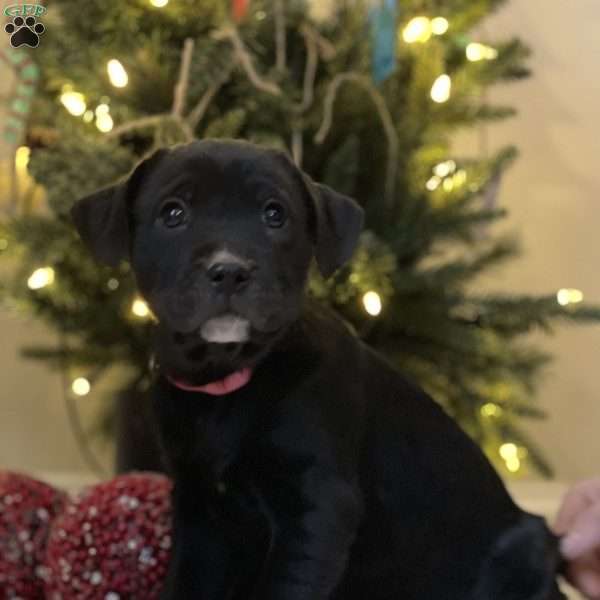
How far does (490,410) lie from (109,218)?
108cm

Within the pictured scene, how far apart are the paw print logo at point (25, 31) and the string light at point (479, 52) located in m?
0.84

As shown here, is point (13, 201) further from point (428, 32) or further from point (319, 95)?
point (428, 32)

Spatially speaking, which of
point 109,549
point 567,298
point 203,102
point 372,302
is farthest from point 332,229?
point 567,298

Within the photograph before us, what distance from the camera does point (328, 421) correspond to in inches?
37.9

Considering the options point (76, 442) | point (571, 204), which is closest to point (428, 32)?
point (571, 204)

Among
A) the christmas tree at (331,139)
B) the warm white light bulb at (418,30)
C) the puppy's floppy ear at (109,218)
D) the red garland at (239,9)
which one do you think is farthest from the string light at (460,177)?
the puppy's floppy ear at (109,218)

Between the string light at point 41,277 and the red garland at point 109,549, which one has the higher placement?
the string light at point 41,277

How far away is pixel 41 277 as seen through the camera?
167 centimetres

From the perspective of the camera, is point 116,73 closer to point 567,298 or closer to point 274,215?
point 274,215

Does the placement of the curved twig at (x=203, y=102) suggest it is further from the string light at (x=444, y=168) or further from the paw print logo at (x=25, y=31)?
the string light at (x=444, y=168)

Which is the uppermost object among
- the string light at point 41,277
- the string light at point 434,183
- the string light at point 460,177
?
the string light at point 460,177

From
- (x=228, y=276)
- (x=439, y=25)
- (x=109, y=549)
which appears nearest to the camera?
(x=228, y=276)

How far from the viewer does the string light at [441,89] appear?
1.73 m

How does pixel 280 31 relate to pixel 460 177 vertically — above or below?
above
